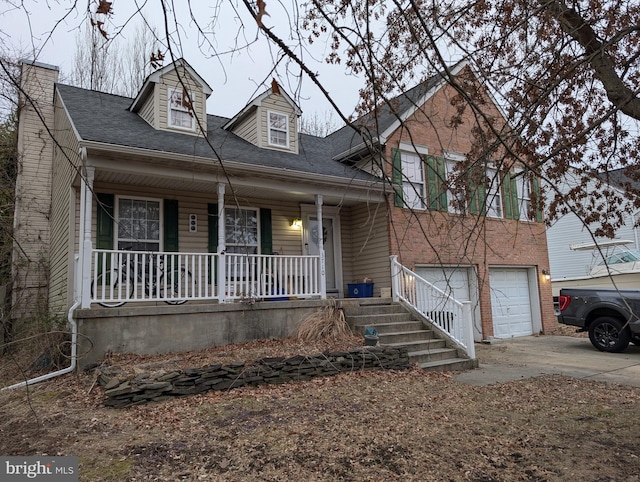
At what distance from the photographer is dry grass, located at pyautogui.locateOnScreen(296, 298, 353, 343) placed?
312 inches

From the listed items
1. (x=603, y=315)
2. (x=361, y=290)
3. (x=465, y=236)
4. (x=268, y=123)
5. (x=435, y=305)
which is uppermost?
(x=268, y=123)

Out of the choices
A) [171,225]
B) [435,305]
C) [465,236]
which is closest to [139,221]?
[171,225]

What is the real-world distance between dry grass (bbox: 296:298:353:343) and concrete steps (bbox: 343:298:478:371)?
0.74 feet

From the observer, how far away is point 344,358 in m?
6.71

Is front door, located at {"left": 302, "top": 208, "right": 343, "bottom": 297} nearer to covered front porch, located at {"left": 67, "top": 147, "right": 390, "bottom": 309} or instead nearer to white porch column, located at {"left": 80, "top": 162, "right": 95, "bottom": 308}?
covered front porch, located at {"left": 67, "top": 147, "right": 390, "bottom": 309}

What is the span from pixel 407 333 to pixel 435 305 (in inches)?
45.2

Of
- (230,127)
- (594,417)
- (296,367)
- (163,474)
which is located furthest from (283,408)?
(230,127)

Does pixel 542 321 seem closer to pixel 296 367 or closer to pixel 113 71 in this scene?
pixel 296 367

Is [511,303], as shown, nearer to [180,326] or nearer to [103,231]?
[180,326]

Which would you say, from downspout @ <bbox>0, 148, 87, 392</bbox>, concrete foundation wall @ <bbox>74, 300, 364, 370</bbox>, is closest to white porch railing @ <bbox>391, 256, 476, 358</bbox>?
concrete foundation wall @ <bbox>74, 300, 364, 370</bbox>

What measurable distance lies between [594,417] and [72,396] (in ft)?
20.0

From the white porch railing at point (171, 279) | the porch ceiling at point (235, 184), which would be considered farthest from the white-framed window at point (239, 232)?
the white porch railing at point (171, 279)

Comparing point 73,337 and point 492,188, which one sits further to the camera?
point 492,188

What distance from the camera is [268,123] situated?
36.1ft
